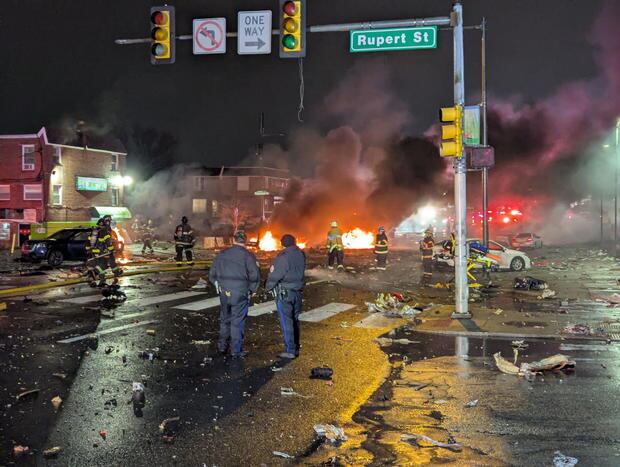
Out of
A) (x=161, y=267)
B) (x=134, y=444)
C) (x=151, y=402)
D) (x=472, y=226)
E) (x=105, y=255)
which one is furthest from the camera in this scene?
(x=472, y=226)

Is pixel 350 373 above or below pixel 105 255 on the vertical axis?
below

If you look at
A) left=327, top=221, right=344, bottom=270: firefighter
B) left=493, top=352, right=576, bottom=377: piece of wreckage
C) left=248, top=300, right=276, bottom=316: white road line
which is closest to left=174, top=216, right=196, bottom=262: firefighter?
left=327, top=221, right=344, bottom=270: firefighter

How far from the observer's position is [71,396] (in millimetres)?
6359

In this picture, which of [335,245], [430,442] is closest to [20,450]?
[430,442]

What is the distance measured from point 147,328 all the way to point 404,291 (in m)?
8.22

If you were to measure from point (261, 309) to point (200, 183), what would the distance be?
58.7 meters

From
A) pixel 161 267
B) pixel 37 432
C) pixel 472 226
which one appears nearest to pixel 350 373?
pixel 37 432

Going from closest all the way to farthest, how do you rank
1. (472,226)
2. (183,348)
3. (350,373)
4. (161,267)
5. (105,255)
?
(350,373)
(183,348)
(105,255)
(161,267)
(472,226)

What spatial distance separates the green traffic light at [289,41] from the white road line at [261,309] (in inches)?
203

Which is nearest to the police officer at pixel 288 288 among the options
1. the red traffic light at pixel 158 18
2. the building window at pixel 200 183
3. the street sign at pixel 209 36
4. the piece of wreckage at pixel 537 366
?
the piece of wreckage at pixel 537 366

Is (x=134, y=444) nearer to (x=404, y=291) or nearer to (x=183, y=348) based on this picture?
(x=183, y=348)

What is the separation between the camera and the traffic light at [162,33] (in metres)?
11.4

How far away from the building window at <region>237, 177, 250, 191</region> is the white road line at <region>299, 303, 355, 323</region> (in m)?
55.0

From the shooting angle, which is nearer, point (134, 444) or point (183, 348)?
point (134, 444)
